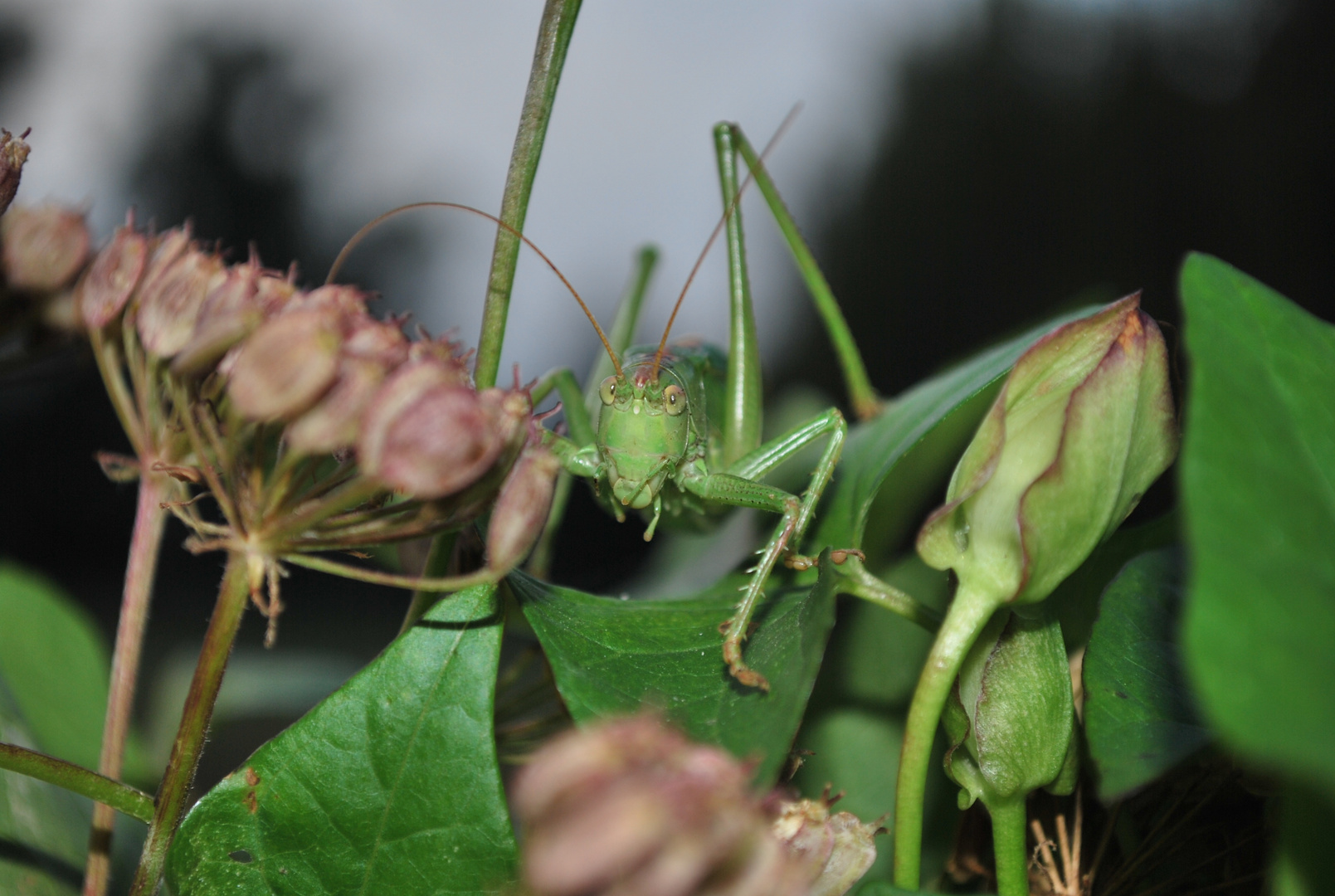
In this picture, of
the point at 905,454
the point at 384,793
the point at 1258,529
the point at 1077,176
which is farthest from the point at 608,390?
the point at 1077,176

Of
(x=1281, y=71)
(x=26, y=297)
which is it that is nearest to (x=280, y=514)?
(x=26, y=297)

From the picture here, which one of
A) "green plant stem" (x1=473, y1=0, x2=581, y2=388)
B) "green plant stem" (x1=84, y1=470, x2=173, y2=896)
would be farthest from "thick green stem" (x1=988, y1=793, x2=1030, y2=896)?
"green plant stem" (x1=84, y1=470, x2=173, y2=896)

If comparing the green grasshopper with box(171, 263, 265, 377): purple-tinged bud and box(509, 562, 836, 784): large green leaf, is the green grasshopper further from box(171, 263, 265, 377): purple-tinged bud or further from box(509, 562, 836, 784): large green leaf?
box(171, 263, 265, 377): purple-tinged bud

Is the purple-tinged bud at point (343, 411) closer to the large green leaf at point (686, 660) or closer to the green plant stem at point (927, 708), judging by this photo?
the large green leaf at point (686, 660)

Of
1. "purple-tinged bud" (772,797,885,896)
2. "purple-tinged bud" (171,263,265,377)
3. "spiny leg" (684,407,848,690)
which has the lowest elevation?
"purple-tinged bud" (772,797,885,896)

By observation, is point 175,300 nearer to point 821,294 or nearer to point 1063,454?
point 1063,454
